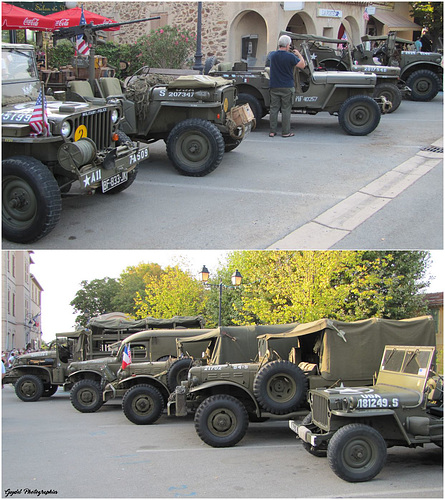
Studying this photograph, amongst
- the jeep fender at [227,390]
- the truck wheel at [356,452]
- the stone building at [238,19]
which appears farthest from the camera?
the stone building at [238,19]

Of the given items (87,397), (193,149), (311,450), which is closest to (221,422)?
(311,450)

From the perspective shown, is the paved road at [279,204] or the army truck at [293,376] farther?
the paved road at [279,204]

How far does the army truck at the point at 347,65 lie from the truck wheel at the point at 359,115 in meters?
2.32

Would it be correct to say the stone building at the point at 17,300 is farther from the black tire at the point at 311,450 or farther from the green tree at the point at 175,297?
the black tire at the point at 311,450

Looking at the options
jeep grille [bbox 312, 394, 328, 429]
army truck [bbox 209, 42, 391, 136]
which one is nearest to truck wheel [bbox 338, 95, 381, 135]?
army truck [bbox 209, 42, 391, 136]

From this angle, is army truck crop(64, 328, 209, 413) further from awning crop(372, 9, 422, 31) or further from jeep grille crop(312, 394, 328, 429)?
awning crop(372, 9, 422, 31)

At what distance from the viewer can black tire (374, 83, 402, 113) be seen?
16562mm

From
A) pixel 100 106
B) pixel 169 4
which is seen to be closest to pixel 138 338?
pixel 100 106

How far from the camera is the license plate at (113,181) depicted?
8.29 metres

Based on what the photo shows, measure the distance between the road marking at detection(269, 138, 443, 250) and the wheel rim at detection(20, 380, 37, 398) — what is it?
9.26 metres

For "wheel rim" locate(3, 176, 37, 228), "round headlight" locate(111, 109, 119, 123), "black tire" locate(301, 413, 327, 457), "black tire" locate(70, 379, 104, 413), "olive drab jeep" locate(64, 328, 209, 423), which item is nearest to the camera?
"black tire" locate(301, 413, 327, 457)

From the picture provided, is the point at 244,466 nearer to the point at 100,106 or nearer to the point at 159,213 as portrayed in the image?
the point at 159,213

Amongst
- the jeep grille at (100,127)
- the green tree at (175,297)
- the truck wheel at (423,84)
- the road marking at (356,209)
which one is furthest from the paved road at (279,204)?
the green tree at (175,297)

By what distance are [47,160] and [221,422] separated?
4061 mm
